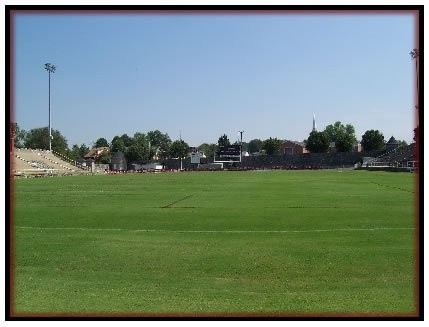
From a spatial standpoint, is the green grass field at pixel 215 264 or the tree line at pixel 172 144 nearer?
the green grass field at pixel 215 264

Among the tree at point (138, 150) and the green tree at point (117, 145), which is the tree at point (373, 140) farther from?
the green tree at point (117, 145)

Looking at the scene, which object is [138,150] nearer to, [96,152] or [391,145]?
[96,152]

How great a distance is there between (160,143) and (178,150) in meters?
4.89

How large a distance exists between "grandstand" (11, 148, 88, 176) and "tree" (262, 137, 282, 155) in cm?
4333

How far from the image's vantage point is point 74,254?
7211 millimetres

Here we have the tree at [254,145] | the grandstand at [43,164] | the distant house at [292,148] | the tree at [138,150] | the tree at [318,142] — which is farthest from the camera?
the tree at [254,145]

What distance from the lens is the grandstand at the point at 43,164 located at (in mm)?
49425

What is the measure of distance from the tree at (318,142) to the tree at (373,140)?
7.69m

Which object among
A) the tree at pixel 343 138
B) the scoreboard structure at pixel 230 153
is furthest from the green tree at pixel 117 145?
the tree at pixel 343 138

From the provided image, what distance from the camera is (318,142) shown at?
295 feet

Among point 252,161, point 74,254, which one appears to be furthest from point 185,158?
point 74,254

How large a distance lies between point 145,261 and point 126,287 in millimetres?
1449

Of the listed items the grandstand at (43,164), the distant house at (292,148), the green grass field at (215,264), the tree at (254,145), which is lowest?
the green grass field at (215,264)

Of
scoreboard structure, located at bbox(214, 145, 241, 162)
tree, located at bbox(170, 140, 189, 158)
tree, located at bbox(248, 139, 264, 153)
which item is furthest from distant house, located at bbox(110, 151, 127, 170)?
tree, located at bbox(248, 139, 264, 153)
